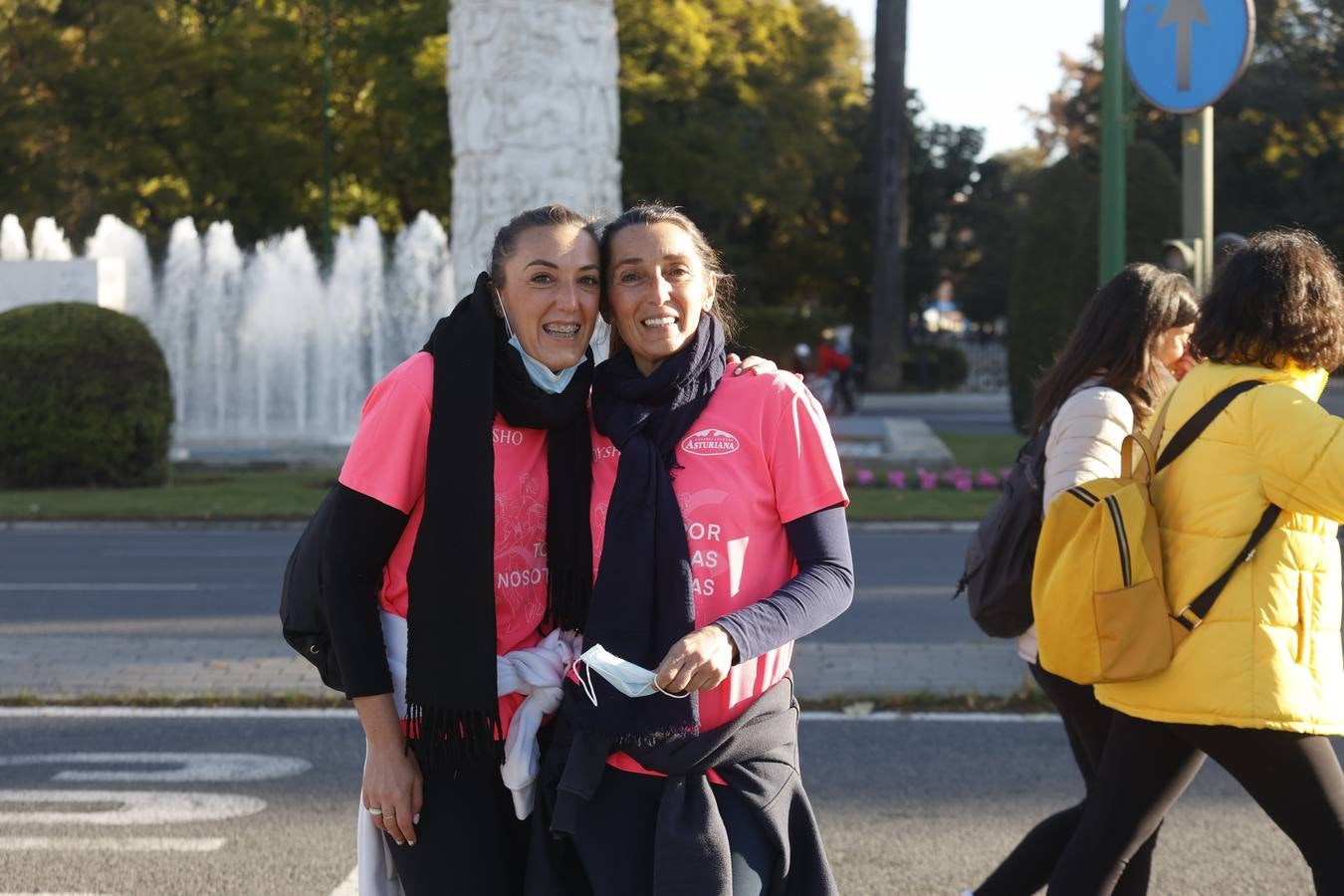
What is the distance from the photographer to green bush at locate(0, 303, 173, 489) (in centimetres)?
1781

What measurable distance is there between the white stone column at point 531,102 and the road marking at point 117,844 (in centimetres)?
1142

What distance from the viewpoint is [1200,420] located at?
11.2 ft

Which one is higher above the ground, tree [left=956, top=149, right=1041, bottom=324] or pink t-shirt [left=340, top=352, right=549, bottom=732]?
tree [left=956, top=149, right=1041, bottom=324]

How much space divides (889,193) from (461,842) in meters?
36.5

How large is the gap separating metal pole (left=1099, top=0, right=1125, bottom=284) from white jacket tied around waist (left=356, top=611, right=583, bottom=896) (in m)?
8.45

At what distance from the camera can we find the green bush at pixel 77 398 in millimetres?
17812

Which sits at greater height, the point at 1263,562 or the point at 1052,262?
the point at 1052,262

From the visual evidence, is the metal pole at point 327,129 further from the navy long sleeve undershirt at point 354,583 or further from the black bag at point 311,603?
the navy long sleeve undershirt at point 354,583

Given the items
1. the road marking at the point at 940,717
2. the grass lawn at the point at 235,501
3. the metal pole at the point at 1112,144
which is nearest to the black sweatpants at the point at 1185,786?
the road marking at the point at 940,717

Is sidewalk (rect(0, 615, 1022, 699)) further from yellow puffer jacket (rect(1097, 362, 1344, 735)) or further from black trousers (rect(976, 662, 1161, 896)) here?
yellow puffer jacket (rect(1097, 362, 1344, 735))

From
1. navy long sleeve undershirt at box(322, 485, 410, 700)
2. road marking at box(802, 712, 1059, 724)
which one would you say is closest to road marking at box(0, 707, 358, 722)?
road marking at box(802, 712, 1059, 724)

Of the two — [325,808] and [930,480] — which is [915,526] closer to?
[930,480]

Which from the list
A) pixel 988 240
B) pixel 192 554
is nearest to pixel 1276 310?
pixel 192 554

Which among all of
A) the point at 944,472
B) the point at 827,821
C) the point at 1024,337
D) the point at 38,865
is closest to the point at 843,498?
the point at 827,821
